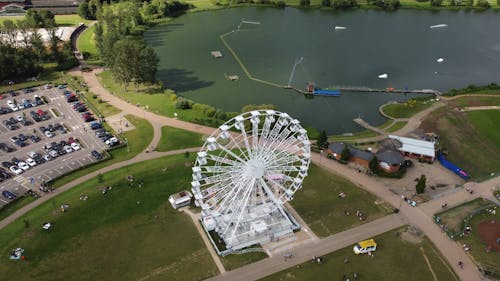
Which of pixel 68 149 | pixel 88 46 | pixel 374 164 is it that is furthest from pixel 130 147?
pixel 88 46

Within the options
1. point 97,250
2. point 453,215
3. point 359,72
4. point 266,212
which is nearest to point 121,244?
point 97,250

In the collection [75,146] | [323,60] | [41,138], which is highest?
[41,138]

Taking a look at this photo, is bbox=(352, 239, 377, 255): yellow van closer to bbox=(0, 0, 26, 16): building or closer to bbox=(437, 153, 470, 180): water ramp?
bbox=(437, 153, 470, 180): water ramp

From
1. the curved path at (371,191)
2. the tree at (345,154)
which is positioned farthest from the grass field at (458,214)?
the tree at (345,154)

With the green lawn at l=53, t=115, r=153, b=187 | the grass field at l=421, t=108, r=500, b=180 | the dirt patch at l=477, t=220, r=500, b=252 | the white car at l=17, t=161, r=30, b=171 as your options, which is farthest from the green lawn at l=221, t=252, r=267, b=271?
the grass field at l=421, t=108, r=500, b=180

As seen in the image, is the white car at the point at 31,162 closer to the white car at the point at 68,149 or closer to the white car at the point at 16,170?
the white car at the point at 16,170

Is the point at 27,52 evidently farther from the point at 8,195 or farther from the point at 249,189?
the point at 249,189
